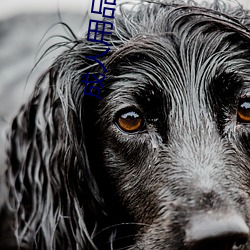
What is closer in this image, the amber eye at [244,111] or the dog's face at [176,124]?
the dog's face at [176,124]

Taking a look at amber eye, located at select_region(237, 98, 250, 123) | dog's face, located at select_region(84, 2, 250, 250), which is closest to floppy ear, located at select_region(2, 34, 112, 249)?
dog's face, located at select_region(84, 2, 250, 250)

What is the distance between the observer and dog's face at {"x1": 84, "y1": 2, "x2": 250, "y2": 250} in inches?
112

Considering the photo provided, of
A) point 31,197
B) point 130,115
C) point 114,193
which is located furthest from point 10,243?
point 130,115

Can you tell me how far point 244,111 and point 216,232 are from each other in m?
0.65

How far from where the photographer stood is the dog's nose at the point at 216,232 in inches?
102

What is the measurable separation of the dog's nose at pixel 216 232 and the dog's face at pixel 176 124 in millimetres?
68

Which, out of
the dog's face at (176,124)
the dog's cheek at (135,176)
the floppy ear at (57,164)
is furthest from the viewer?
the floppy ear at (57,164)

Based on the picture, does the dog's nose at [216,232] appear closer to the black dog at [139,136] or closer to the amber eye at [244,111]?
the black dog at [139,136]

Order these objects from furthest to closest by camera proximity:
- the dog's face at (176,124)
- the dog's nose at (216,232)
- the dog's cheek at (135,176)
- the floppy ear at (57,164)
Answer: the floppy ear at (57,164)
the dog's cheek at (135,176)
the dog's face at (176,124)
the dog's nose at (216,232)

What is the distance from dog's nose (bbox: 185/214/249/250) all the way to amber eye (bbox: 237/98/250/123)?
517mm

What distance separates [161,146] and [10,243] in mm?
1117

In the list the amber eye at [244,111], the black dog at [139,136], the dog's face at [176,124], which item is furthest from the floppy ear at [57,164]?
the amber eye at [244,111]

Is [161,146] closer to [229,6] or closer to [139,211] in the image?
[139,211]

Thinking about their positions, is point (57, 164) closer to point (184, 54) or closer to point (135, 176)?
point (135, 176)
